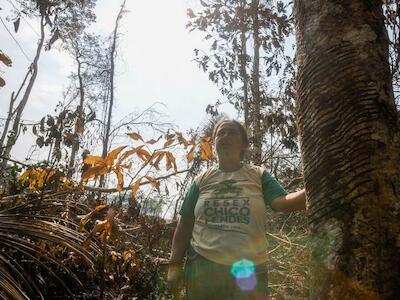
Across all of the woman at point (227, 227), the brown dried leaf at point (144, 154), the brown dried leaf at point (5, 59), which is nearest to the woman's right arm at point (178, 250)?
the woman at point (227, 227)

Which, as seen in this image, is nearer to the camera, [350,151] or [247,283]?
[350,151]

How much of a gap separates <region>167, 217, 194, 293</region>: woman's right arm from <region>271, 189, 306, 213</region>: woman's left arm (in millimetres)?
598

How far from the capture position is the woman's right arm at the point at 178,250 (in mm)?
2156

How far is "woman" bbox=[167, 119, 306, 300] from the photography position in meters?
1.87

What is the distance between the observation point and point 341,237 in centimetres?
81

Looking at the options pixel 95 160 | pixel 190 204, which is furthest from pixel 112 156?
pixel 190 204

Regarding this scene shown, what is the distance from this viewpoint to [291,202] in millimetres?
1696

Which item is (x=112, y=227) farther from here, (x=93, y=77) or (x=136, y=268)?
(x=93, y=77)

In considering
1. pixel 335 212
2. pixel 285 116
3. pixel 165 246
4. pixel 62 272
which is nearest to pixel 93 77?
pixel 285 116

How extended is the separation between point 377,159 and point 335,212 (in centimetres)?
15

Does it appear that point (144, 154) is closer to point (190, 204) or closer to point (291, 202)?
point (190, 204)

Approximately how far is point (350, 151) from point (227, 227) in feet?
3.90

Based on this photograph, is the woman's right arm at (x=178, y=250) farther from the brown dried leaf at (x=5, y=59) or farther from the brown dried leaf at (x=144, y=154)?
the brown dried leaf at (x=5, y=59)

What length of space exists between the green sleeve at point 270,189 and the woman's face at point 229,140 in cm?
25
